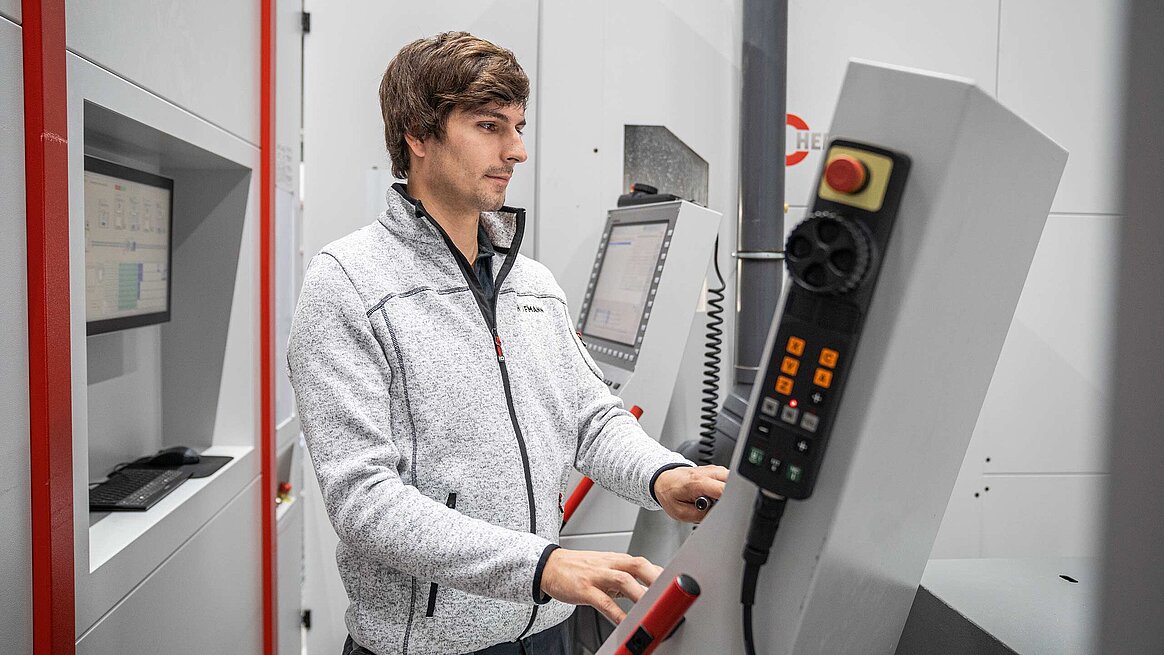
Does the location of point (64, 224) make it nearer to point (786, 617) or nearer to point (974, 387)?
point (786, 617)

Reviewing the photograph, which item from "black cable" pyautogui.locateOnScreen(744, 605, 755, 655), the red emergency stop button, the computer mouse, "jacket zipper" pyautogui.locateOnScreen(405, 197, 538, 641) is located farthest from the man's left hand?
the computer mouse

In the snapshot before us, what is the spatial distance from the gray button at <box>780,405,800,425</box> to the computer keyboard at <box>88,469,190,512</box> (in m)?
1.59

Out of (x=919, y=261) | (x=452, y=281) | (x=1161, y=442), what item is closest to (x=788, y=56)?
(x=452, y=281)

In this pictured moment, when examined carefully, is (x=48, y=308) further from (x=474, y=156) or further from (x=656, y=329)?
(x=656, y=329)

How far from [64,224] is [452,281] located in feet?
1.94

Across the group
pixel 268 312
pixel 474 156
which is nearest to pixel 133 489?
pixel 268 312

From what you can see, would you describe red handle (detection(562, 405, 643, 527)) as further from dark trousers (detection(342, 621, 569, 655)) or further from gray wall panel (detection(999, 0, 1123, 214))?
gray wall panel (detection(999, 0, 1123, 214))

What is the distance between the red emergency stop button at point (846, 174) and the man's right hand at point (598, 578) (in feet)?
1.60

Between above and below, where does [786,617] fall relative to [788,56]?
below

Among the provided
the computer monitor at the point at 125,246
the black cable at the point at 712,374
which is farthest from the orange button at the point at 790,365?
the black cable at the point at 712,374

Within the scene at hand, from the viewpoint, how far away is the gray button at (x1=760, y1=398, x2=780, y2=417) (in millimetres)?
746

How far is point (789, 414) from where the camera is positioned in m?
0.74

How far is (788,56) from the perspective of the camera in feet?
10.3

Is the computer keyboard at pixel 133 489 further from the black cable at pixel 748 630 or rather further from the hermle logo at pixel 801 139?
the hermle logo at pixel 801 139
